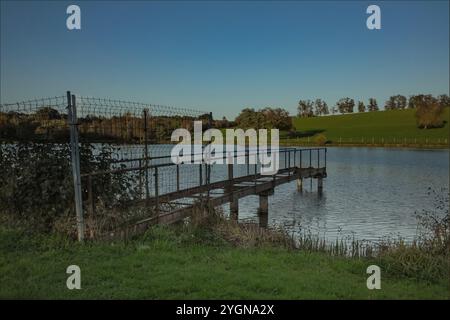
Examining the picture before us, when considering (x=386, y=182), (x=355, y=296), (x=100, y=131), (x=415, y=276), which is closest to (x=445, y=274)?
(x=415, y=276)

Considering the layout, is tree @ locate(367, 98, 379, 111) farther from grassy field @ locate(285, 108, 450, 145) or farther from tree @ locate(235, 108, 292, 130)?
tree @ locate(235, 108, 292, 130)

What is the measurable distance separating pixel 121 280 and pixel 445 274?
5.09 m

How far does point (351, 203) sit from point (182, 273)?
17325mm

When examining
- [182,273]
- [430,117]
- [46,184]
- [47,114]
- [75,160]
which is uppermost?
[430,117]

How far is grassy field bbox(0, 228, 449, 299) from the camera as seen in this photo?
5.37 metres

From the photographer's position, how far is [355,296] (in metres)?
5.38

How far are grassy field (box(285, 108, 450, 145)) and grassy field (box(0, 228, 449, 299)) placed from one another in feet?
254

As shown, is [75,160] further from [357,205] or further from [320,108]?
[320,108]

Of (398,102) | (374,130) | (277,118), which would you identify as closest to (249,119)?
(277,118)

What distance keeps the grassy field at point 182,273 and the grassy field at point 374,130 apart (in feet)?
254

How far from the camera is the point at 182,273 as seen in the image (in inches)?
239

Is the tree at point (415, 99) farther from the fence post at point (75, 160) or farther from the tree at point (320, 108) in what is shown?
the fence post at point (75, 160)
